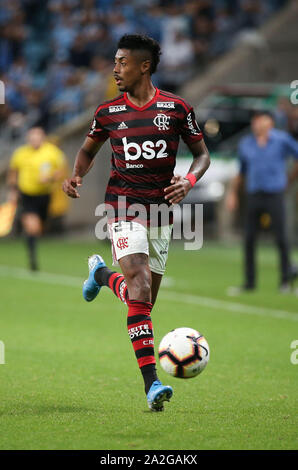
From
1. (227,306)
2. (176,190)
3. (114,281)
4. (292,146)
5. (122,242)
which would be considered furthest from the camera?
(292,146)

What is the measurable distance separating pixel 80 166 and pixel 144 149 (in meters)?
0.59

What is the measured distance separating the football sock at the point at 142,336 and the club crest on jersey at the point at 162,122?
1164 mm

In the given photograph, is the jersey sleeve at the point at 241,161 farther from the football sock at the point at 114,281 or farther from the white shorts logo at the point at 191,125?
the white shorts logo at the point at 191,125

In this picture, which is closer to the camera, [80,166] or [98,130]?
[98,130]

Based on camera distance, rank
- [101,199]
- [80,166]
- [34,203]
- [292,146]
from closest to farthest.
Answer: [80,166] → [292,146] → [34,203] → [101,199]

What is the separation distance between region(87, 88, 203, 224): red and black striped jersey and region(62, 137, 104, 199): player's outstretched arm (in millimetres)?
226

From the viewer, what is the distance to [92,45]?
26.5m

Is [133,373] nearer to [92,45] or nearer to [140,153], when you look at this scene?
[140,153]

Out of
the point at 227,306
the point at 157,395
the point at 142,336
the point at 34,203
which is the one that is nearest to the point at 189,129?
the point at 142,336

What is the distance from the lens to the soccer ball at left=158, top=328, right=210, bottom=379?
6152 mm

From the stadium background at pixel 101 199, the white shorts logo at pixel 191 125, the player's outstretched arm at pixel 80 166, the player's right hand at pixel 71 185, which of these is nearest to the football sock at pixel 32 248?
the stadium background at pixel 101 199

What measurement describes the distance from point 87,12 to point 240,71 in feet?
16.0

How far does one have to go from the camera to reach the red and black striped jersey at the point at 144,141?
632 cm

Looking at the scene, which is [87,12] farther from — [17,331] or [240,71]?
[17,331]
